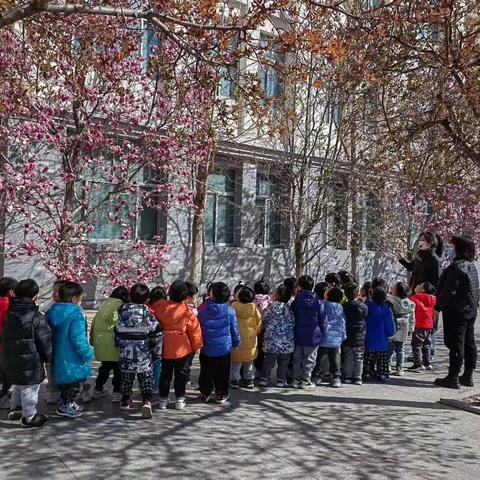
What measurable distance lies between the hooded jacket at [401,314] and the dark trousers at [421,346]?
37 centimetres

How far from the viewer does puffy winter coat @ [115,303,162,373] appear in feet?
18.7

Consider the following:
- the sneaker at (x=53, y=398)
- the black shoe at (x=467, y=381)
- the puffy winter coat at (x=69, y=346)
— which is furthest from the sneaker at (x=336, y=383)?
the sneaker at (x=53, y=398)

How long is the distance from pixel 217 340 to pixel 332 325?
165 centimetres

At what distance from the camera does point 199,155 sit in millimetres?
10156

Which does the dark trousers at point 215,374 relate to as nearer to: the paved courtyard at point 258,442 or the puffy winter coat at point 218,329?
the puffy winter coat at point 218,329

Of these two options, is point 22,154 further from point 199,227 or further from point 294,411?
point 294,411

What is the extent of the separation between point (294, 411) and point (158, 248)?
425cm

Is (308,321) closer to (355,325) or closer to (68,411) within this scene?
(355,325)

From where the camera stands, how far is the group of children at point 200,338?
210 inches

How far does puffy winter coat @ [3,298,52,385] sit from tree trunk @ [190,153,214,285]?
7.66 metres

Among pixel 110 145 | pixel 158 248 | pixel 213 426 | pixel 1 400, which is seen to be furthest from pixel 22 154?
pixel 213 426

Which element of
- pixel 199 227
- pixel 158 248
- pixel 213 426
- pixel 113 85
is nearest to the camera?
pixel 213 426

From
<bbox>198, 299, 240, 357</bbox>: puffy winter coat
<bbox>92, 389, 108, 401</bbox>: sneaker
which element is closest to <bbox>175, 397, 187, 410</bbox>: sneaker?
<bbox>198, 299, 240, 357</bbox>: puffy winter coat

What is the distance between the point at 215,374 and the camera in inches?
252
